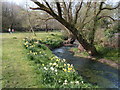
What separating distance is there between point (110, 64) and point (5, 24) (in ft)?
101

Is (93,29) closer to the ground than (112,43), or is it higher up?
higher up

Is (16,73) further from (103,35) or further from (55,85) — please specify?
(103,35)

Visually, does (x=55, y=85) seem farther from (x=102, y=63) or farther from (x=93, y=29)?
(x=93, y=29)

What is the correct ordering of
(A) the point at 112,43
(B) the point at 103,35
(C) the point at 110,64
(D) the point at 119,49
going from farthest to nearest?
(B) the point at 103,35, (A) the point at 112,43, (D) the point at 119,49, (C) the point at 110,64

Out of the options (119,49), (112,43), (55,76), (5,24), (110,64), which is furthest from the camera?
(5,24)

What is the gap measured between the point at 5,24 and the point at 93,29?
92.0ft

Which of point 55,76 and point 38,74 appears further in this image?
point 38,74

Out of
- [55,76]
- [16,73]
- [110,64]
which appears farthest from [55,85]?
[110,64]

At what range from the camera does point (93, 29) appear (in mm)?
11789

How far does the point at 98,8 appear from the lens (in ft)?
37.8

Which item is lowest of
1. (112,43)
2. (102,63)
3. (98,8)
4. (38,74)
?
(102,63)

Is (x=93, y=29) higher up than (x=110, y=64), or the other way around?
(x=93, y=29)

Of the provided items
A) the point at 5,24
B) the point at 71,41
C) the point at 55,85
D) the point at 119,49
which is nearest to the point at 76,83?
the point at 55,85

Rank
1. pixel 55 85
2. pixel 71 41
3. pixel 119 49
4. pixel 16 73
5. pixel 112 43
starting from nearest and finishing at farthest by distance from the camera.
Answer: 1. pixel 55 85
2. pixel 16 73
3. pixel 119 49
4. pixel 112 43
5. pixel 71 41
